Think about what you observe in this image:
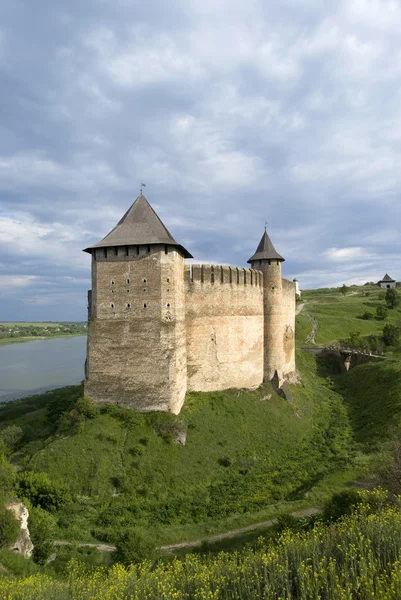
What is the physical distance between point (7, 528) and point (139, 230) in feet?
41.5

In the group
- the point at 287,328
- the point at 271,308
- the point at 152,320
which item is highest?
the point at 271,308

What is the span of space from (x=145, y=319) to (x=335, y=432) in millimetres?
12682

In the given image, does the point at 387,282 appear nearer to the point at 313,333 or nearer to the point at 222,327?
the point at 313,333

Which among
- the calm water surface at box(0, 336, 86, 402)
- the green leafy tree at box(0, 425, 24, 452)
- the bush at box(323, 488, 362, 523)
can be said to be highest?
the bush at box(323, 488, 362, 523)

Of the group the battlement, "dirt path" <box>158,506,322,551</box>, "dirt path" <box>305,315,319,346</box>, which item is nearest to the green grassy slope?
"dirt path" <box>305,315,319,346</box>

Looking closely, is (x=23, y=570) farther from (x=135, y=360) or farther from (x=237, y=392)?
(x=237, y=392)

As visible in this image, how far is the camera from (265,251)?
23.5 metres

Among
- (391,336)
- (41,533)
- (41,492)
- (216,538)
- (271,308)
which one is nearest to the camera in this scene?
(41,533)

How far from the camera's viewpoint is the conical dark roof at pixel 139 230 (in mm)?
17188

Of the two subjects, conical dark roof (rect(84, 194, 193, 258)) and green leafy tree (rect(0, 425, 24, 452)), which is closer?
green leafy tree (rect(0, 425, 24, 452))

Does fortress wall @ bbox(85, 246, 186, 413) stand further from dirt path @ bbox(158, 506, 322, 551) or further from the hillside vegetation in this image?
dirt path @ bbox(158, 506, 322, 551)

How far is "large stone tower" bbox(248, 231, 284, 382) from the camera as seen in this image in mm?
23078

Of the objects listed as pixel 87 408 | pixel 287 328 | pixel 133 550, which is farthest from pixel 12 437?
pixel 287 328

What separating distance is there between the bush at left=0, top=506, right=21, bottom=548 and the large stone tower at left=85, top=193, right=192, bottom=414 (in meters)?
7.31
